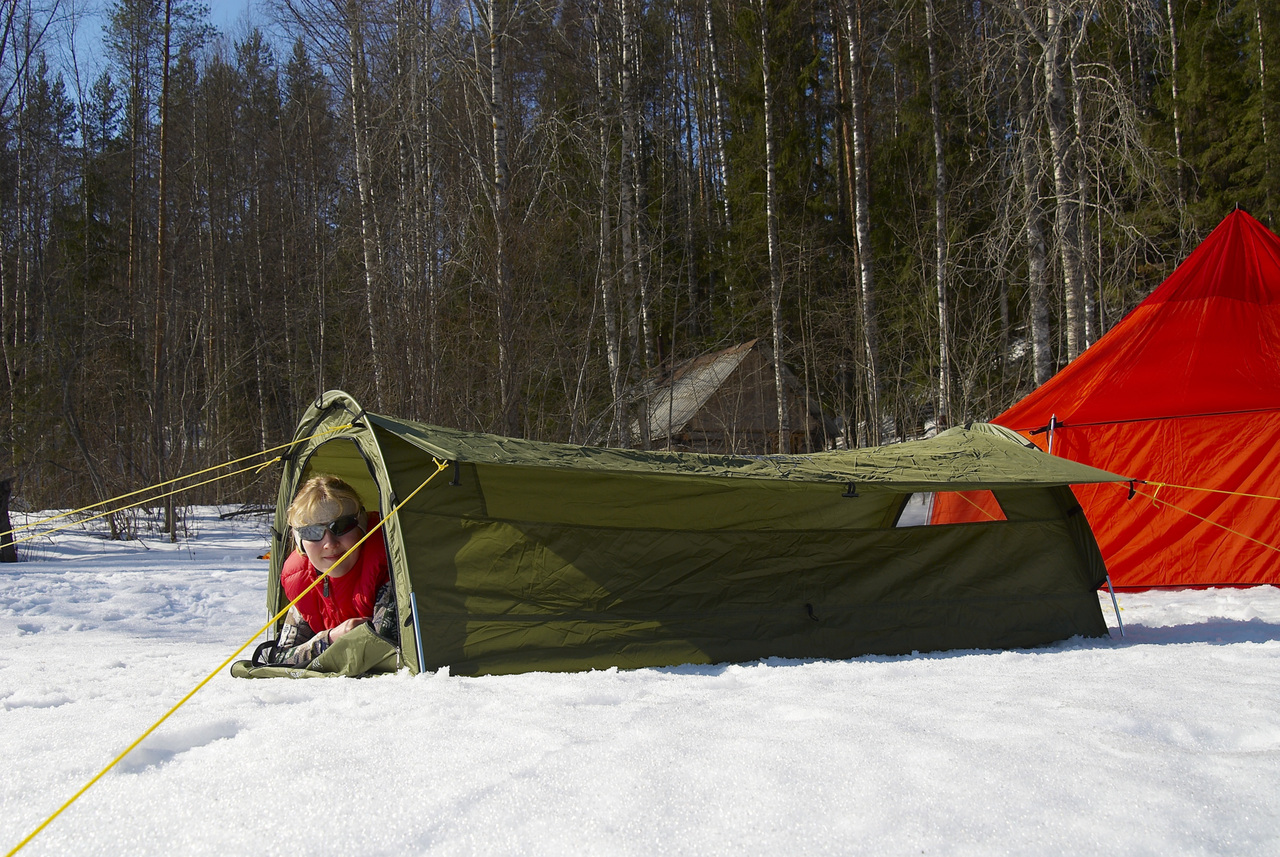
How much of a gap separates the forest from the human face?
16.0 ft

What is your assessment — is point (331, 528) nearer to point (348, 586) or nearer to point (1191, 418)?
point (348, 586)

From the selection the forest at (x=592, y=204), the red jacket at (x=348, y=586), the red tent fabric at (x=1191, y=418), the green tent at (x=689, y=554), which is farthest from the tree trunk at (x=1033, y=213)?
the red jacket at (x=348, y=586)

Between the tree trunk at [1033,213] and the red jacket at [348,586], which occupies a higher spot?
the tree trunk at [1033,213]

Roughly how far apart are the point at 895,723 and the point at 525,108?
13337 mm

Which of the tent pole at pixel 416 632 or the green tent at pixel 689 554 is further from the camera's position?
the green tent at pixel 689 554

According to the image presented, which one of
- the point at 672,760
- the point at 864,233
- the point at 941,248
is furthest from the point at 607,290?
the point at 672,760

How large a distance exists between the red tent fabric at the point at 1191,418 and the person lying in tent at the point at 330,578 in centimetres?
481

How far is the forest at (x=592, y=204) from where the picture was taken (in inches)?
330

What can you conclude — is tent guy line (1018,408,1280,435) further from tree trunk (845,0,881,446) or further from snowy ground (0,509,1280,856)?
tree trunk (845,0,881,446)

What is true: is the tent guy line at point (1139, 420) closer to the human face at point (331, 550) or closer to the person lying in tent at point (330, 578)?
the person lying in tent at point (330, 578)

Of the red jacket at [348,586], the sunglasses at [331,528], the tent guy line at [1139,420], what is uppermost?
the tent guy line at [1139,420]

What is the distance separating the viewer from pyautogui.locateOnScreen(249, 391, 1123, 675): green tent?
333 centimetres

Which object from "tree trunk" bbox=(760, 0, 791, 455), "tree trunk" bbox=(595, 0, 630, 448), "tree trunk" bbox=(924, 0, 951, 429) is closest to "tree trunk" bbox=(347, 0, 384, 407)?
"tree trunk" bbox=(595, 0, 630, 448)

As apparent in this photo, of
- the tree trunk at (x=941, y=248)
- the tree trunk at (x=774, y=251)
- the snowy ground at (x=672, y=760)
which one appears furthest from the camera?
the tree trunk at (x=774, y=251)
